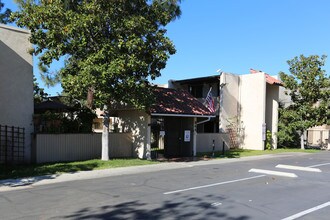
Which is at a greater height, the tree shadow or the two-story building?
the two-story building

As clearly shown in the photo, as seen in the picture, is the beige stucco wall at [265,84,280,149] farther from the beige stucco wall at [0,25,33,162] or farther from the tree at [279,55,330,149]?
the beige stucco wall at [0,25,33,162]

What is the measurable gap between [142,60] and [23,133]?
6728mm

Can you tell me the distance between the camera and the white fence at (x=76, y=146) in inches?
685

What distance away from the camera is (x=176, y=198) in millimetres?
9492

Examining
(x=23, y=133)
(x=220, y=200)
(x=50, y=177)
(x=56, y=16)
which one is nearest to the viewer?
(x=220, y=200)

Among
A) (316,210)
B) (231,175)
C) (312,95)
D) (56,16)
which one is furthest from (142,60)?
(312,95)

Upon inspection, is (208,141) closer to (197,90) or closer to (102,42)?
(197,90)

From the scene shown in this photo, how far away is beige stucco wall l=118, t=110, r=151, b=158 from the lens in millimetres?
20125

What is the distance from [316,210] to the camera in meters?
8.27

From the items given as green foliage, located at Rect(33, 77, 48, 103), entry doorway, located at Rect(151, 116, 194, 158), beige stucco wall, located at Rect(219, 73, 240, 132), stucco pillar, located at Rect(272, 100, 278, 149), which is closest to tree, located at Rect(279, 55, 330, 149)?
stucco pillar, located at Rect(272, 100, 278, 149)

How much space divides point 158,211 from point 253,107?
22.9 m

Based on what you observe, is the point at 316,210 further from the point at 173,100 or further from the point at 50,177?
the point at 173,100

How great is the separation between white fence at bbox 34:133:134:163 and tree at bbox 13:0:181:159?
2756 mm

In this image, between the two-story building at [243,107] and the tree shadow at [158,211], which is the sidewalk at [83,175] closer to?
the tree shadow at [158,211]
